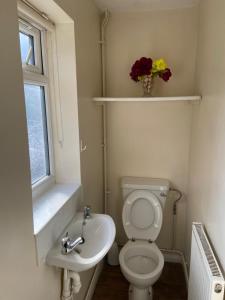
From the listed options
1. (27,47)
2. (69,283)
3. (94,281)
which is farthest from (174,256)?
(27,47)

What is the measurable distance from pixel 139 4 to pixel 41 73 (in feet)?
3.44

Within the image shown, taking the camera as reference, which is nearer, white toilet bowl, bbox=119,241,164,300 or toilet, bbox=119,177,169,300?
white toilet bowl, bbox=119,241,164,300

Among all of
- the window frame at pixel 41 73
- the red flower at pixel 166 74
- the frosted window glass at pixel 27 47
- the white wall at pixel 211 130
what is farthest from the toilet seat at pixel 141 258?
the frosted window glass at pixel 27 47

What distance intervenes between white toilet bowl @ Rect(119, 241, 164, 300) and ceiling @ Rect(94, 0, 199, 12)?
1972 millimetres

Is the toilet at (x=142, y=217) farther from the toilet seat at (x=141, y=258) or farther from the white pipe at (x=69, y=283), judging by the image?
the white pipe at (x=69, y=283)

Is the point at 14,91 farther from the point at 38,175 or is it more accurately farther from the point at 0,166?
the point at 38,175

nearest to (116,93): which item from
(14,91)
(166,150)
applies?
(166,150)

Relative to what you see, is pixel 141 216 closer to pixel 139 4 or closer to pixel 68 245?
pixel 68 245

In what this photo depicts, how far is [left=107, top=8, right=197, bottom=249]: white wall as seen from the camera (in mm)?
2002

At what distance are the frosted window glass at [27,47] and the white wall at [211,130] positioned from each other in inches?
42.0

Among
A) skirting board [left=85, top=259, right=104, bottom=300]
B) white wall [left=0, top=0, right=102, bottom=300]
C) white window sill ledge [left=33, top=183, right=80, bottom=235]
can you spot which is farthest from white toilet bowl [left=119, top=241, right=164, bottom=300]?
white window sill ledge [left=33, top=183, right=80, bottom=235]

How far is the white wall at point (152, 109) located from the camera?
2.00 meters

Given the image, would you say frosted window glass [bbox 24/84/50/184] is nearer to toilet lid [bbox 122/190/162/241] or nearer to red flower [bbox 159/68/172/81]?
toilet lid [bbox 122/190/162/241]

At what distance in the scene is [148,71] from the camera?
6.11ft
